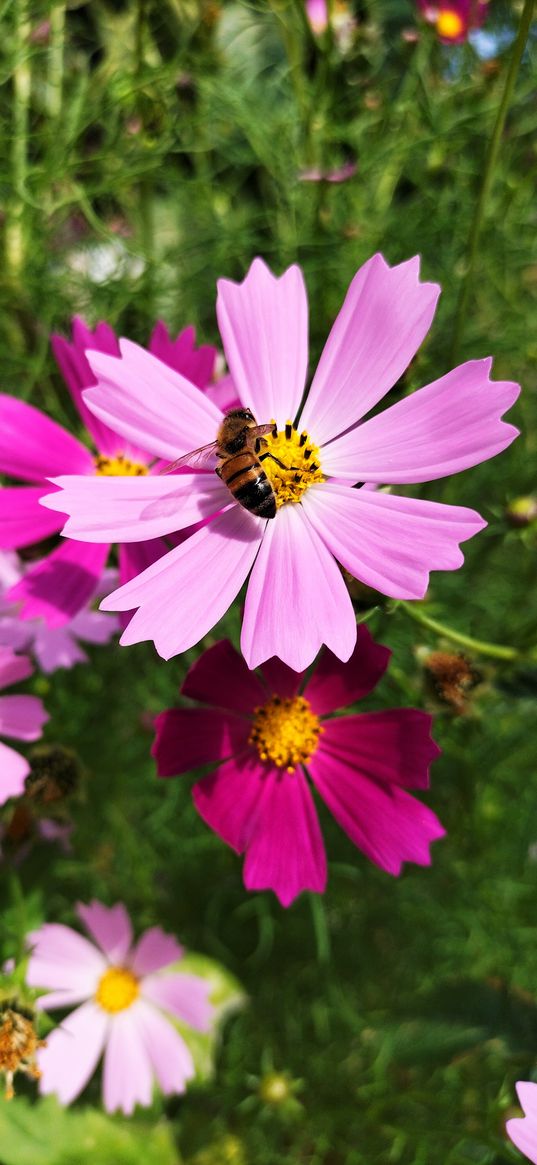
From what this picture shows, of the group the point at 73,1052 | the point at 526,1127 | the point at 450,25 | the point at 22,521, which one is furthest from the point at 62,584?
the point at 450,25

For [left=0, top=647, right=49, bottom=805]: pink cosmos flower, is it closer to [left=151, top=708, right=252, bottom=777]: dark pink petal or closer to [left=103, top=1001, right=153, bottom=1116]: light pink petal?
[left=151, top=708, right=252, bottom=777]: dark pink petal

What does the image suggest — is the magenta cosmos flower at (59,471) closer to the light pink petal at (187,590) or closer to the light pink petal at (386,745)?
the light pink petal at (187,590)

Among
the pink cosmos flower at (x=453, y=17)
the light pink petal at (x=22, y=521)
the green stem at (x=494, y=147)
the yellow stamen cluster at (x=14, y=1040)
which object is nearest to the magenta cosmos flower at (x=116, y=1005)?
the yellow stamen cluster at (x=14, y=1040)

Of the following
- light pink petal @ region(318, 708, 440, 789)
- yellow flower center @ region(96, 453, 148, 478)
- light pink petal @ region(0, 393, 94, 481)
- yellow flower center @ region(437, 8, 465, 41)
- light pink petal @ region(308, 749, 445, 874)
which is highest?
yellow flower center @ region(437, 8, 465, 41)

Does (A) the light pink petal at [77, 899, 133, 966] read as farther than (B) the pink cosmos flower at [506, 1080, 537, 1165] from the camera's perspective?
Yes

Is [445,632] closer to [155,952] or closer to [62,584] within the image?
[62,584]

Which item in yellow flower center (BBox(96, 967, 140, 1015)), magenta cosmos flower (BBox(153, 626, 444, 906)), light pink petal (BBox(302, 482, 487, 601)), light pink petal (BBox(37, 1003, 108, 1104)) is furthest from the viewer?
yellow flower center (BBox(96, 967, 140, 1015))

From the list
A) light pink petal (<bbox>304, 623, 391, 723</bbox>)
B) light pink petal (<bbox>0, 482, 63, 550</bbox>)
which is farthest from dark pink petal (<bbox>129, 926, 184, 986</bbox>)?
light pink petal (<bbox>0, 482, 63, 550</bbox>)
